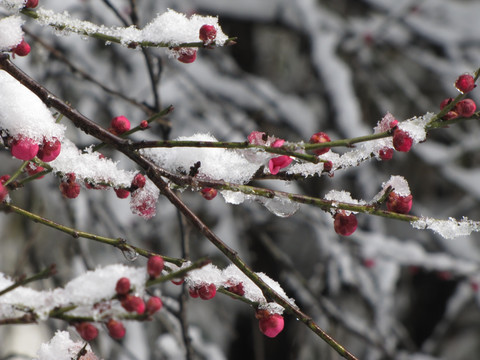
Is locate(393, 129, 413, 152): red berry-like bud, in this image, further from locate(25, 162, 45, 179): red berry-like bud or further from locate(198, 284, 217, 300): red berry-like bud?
locate(25, 162, 45, 179): red berry-like bud

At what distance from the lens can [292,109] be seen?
10.4ft

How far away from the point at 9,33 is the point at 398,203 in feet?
2.27

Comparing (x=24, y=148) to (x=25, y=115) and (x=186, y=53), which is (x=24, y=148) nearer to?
(x=25, y=115)

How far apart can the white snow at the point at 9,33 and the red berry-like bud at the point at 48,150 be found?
6.4 inches

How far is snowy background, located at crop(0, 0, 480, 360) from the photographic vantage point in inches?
102

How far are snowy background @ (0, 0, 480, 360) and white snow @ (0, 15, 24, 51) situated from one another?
4.19 ft

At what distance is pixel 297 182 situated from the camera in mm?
3354

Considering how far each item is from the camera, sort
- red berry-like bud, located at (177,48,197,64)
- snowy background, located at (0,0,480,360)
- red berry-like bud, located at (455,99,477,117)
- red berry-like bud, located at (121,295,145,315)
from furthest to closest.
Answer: snowy background, located at (0,0,480,360)
red berry-like bud, located at (177,48,197,64)
red berry-like bud, located at (455,99,477,117)
red berry-like bud, located at (121,295,145,315)

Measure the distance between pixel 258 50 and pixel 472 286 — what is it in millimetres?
2490

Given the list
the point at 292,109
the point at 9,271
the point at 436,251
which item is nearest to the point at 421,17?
the point at 292,109

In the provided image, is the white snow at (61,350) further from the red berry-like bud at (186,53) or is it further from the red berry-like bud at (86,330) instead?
the red berry-like bud at (186,53)

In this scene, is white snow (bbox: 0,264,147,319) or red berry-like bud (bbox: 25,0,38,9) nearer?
white snow (bbox: 0,264,147,319)

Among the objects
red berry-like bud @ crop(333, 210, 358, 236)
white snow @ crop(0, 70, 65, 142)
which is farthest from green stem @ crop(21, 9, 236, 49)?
red berry-like bud @ crop(333, 210, 358, 236)

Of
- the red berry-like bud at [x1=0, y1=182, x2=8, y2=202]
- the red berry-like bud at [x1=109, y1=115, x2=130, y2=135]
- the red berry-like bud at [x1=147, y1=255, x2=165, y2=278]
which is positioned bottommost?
the red berry-like bud at [x1=147, y1=255, x2=165, y2=278]
